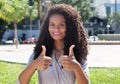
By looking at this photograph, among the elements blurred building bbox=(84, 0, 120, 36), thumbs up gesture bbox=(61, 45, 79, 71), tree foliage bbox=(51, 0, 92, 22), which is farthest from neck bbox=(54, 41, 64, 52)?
blurred building bbox=(84, 0, 120, 36)

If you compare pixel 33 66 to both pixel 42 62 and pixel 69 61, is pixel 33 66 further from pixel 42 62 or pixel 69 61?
pixel 69 61

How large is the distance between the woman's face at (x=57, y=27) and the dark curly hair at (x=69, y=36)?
0.03 metres

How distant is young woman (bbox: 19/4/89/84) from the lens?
8.20 ft

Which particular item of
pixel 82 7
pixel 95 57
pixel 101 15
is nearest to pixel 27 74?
pixel 95 57

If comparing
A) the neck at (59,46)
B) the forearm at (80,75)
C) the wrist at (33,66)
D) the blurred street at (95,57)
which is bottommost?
the blurred street at (95,57)

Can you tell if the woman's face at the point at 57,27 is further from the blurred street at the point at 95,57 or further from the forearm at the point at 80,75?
the blurred street at the point at 95,57

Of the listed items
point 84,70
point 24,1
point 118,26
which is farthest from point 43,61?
point 118,26

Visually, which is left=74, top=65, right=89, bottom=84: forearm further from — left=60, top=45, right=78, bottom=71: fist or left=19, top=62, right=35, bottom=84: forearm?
left=19, top=62, right=35, bottom=84: forearm

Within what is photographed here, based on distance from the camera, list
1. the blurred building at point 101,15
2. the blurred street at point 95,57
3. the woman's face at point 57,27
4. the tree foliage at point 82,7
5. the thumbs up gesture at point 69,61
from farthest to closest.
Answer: the blurred building at point 101,15, the tree foliage at point 82,7, the blurred street at point 95,57, the woman's face at point 57,27, the thumbs up gesture at point 69,61

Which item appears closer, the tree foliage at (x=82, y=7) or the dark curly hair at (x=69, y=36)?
the dark curly hair at (x=69, y=36)

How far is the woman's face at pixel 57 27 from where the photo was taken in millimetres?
2652

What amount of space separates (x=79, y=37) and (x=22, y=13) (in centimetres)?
2959

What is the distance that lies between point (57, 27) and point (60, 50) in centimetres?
17

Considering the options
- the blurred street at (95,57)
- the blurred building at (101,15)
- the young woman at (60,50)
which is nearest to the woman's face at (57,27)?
the young woman at (60,50)
